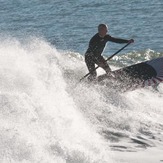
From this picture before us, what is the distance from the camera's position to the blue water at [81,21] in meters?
Answer: 30.1

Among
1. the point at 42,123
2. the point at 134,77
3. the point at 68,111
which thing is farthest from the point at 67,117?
A: the point at 134,77

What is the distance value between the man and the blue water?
9927 mm

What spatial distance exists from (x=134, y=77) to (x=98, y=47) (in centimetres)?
152

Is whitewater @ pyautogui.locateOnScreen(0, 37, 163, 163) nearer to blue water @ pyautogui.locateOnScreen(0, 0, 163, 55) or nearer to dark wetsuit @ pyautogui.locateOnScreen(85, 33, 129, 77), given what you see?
dark wetsuit @ pyautogui.locateOnScreen(85, 33, 129, 77)

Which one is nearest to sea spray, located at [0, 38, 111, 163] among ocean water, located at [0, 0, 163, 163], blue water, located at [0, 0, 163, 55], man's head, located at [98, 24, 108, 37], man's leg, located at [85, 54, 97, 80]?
ocean water, located at [0, 0, 163, 163]

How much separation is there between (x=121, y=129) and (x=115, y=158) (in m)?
2.67

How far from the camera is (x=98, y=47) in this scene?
16.9 metres

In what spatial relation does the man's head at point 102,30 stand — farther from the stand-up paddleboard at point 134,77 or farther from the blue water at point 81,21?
the blue water at point 81,21

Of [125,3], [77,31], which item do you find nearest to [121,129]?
[77,31]

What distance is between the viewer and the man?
55.0ft

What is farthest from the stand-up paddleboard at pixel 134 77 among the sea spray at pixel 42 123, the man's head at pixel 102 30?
the sea spray at pixel 42 123

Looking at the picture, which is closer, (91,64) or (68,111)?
(68,111)

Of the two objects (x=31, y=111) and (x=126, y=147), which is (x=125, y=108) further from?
(x=31, y=111)

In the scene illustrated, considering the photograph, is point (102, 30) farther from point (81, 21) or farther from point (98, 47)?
point (81, 21)
